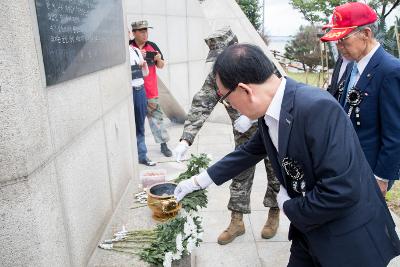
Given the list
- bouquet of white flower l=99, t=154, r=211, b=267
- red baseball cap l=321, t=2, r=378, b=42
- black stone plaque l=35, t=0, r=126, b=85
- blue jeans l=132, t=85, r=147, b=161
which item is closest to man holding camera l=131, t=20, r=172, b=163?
blue jeans l=132, t=85, r=147, b=161

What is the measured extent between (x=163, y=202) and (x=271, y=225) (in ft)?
4.18

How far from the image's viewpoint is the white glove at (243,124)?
3191 millimetres

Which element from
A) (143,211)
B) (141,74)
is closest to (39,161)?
(143,211)

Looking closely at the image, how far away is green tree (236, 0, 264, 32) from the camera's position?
80.8 feet

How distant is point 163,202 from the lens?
2.95 m

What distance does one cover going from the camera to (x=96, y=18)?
2922 millimetres

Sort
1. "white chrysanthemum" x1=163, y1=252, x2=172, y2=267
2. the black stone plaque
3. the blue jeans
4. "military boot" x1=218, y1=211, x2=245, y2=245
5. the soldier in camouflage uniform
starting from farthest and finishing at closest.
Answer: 1. the blue jeans
2. "military boot" x1=218, y1=211, x2=245, y2=245
3. the soldier in camouflage uniform
4. "white chrysanthemum" x1=163, y1=252, x2=172, y2=267
5. the black stone plaque

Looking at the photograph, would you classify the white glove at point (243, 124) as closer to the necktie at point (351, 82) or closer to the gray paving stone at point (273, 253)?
the necktie at point (351, 82)

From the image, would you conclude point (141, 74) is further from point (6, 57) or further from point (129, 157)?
point (6, 57)

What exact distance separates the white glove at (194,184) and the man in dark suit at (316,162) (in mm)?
677

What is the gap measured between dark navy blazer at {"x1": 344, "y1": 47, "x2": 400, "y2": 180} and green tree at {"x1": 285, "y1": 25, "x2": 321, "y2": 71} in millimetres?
20417

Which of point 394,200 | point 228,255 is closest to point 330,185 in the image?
point 228,255

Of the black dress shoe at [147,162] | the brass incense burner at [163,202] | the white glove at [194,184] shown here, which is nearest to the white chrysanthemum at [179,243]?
the white glove at [194,184]

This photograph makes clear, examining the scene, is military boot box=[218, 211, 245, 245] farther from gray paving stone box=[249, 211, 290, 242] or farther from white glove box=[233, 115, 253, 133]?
white glove box=[233, 115, 253, 133]
